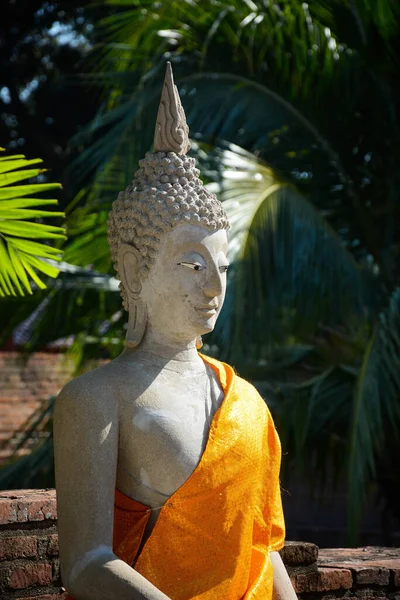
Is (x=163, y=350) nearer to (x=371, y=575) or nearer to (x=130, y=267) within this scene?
(x=130, y=267)

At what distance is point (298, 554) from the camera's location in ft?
11.2

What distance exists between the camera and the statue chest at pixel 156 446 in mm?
2422

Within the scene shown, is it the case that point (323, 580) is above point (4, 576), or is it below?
below

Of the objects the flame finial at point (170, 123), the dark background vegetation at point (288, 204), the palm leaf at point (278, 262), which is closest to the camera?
the flame finial at point (170, 123)

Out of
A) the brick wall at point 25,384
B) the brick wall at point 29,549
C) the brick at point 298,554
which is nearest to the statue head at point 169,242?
the brick wall at point 29,549

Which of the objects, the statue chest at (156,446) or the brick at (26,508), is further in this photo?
the brick at (26,508)

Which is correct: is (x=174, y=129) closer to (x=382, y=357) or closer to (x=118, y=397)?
(x=118, y=397)

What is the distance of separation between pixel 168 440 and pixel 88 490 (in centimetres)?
21

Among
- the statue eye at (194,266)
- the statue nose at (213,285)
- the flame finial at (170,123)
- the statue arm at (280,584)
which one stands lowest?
the statue arm at (280,584)

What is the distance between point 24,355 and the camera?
308 inches

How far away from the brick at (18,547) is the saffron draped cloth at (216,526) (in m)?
0.58

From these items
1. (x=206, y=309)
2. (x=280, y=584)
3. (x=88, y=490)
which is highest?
(x=206, y=309)

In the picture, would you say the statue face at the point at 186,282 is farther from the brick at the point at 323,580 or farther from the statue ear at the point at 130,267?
the brick at the point at 323,580

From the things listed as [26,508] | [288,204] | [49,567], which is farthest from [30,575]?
[288,204]
